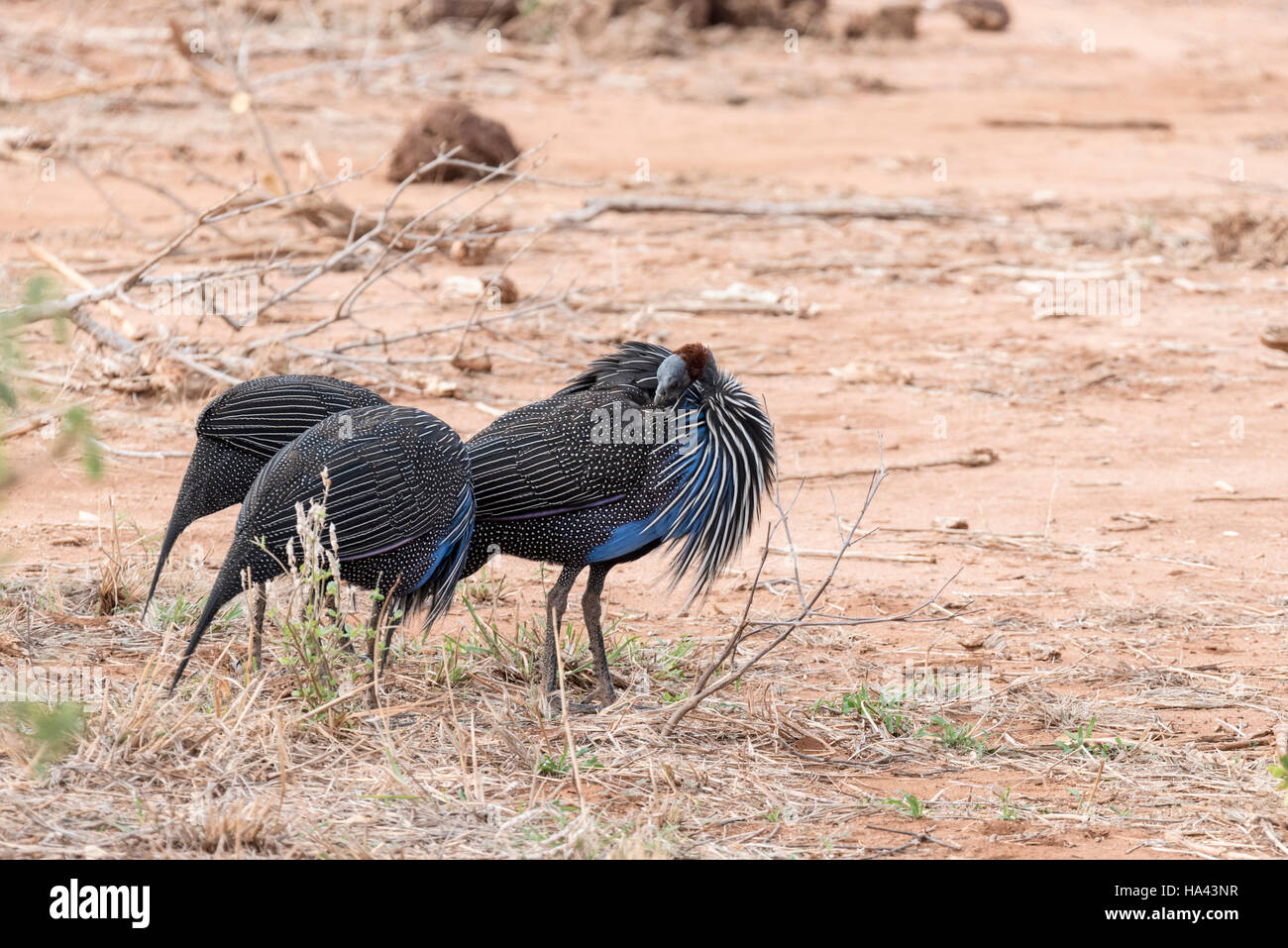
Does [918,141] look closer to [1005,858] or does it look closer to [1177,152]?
[1177,152]

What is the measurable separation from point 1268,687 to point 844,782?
59.6 inches

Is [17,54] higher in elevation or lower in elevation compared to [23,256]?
higher

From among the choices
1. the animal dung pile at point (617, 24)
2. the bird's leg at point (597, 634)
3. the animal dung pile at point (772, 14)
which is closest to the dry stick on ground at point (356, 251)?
the bird's leg at point (597, 634)

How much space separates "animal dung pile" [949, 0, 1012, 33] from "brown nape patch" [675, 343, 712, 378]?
67.0 feet

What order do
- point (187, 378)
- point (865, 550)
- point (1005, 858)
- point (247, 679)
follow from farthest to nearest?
point (187, 378) < point (865, 550) < point (247, 679) < point (1005, 858)

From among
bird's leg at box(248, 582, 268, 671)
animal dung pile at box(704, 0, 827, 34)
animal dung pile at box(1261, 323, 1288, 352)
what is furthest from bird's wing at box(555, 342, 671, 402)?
animal dung pile at box(704, 0, 827, 34)

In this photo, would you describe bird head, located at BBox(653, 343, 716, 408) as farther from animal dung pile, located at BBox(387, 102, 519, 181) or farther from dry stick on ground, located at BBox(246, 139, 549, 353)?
animal dung pile, located at BBox(387, 102, 519, 181)

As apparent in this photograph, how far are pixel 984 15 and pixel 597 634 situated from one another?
20.7 metres

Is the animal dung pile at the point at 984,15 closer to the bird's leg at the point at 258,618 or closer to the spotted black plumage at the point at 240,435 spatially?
the spotted black plumage at the point at 240,435

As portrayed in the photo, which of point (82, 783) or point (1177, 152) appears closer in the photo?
point (82, 783)

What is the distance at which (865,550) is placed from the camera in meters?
5.51

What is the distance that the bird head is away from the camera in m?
3.77

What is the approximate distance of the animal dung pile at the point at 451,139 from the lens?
11.2m

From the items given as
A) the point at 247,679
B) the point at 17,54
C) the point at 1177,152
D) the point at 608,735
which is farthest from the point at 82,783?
the point at 1177,152
